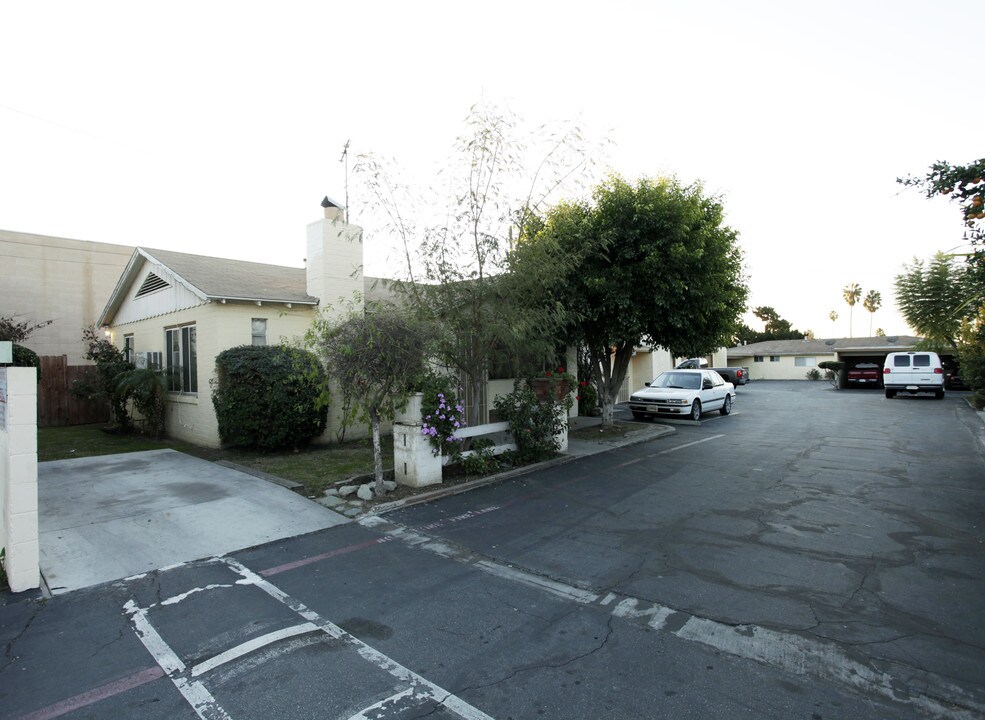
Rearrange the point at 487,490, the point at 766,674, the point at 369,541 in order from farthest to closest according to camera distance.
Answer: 1. the point at 487,490
2. the point at 369,541
3. the point at 766,674

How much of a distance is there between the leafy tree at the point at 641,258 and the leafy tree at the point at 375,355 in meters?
Result: 3.63

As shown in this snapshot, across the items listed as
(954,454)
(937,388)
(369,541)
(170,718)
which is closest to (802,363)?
(937,388)

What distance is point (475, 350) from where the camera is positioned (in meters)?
9.02

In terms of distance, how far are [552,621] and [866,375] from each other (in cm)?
3340

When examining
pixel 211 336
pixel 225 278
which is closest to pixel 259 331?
pixel 211 336

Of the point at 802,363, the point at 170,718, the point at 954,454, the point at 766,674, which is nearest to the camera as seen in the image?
the point at 170,718

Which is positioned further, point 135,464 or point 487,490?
point 135,464

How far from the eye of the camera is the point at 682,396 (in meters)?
16.1

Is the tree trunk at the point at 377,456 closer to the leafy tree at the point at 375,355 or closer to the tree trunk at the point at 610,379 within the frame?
the leafy tree at the point at 375,355

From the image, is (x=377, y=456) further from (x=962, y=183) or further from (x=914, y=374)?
(x=914, y=374)

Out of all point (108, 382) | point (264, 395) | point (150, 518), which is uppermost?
point (108, 382)

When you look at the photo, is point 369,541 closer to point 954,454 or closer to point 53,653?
point 53,653

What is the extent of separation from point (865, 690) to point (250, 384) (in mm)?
9887

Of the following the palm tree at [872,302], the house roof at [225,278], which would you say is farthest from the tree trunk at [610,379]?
the palm tree at [872,302]
